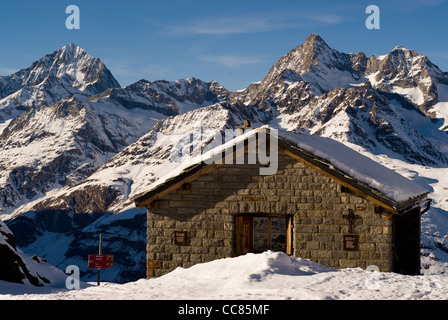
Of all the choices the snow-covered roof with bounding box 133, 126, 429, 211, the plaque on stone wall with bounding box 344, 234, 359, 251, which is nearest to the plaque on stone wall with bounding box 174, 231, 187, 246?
the snow-covered roof with bounding box 133, 126, 429, 211

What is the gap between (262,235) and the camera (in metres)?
22.4

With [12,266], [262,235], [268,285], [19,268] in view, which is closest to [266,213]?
[262,235]

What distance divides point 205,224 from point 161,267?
6.08 feet

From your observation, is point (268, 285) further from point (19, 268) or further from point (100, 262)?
point (19, 268)

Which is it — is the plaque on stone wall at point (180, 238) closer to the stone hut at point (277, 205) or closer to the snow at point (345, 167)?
the stone hut at point (277, 205)

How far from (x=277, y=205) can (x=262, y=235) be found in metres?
5.50

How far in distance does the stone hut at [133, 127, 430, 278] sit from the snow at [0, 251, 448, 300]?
2.36 m

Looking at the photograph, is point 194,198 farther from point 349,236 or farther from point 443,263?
point 443,263

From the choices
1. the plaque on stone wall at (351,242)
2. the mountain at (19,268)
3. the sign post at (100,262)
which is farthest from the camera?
the sign post at (100,262)

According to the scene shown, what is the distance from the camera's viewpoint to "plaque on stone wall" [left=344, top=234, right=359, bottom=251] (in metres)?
16.7

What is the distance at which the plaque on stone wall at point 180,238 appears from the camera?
17.4m

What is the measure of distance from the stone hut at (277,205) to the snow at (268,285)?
92.9 inches

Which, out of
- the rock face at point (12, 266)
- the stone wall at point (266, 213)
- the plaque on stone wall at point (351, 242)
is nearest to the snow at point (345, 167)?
the stone wall at point (266, 213)
